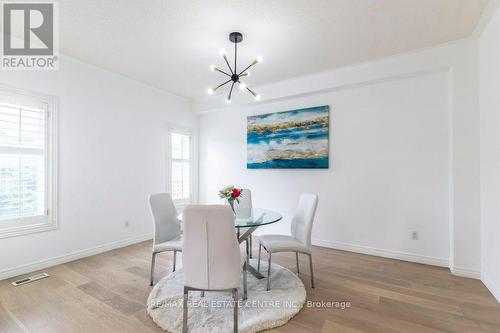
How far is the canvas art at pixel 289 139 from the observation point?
3898 millimetres

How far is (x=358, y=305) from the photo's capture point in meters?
2.21

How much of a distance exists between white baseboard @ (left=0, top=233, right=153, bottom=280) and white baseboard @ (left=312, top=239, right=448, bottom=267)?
3.02m

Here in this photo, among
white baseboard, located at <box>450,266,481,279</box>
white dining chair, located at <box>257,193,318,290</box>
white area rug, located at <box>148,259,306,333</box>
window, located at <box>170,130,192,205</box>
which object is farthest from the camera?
window, located at <box>170,130,192,205</box>

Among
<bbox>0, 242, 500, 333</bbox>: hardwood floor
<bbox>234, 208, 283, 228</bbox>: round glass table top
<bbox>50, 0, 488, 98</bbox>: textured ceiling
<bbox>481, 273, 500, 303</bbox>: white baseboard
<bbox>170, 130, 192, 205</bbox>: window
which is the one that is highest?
<bbox>50, 0, 488, 98</bbox>: textured ceiling

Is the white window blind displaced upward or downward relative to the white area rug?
upward

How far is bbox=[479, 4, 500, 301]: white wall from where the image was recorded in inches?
91.6

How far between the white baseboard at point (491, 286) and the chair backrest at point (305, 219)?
1.75 m

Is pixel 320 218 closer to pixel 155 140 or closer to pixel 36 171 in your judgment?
pixel 155 140

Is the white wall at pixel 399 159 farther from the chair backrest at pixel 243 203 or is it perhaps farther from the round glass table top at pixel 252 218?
the round glass table top at pixel 252 218

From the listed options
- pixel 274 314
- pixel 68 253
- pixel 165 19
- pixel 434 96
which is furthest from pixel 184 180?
pixel 434 96

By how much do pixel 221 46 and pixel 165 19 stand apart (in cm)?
72

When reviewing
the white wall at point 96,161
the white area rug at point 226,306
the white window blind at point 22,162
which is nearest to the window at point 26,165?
the white window blind at point 22,162

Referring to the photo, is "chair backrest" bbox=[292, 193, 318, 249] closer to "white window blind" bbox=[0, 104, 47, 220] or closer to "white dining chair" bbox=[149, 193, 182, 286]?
"white dining chair" bbox=[149, 193, 182, 286]

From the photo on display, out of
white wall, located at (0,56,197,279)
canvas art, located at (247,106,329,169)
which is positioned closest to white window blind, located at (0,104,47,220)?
white wall, located at (0,56,197,279)
